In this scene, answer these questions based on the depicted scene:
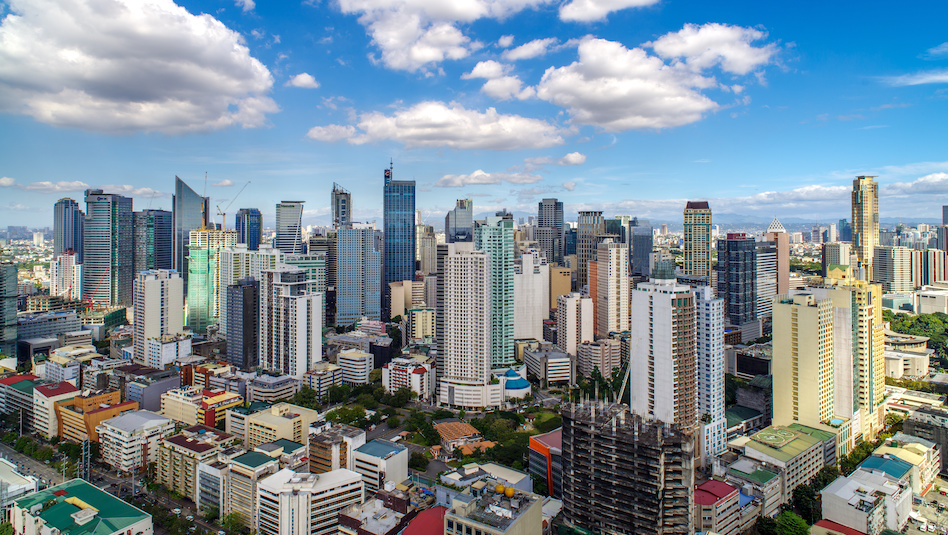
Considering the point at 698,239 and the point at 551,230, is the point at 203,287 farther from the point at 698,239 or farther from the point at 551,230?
the point at 698,239

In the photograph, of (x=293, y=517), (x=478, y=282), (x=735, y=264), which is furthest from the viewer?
(x=735, y=264)

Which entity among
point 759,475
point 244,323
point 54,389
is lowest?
point 759,475

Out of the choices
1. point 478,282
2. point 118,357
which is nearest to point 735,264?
point 478,282

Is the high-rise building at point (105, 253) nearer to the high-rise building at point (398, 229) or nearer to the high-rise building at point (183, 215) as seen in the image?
the high-rise building at point (183, 215)

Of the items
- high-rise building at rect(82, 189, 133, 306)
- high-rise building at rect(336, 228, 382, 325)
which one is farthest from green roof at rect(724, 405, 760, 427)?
high-rise building at rect(82, 189, 133, 306)

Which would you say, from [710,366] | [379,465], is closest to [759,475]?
[710,366]

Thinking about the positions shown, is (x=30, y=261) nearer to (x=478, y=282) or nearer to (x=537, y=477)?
(x=478, y=282)

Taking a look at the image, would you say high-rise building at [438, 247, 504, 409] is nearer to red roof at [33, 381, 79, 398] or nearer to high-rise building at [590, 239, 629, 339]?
high-rise building at [590, 239, 629, 339]

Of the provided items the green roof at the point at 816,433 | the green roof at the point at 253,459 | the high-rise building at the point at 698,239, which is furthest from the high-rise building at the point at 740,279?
the green roof at the point at 253,459
